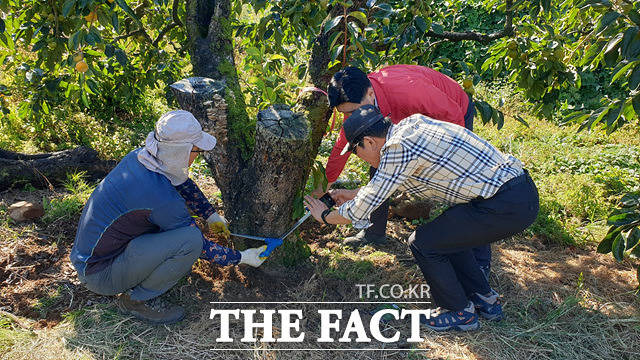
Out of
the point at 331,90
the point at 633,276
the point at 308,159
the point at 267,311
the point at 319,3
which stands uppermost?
the point at 319,3

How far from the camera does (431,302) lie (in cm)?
260

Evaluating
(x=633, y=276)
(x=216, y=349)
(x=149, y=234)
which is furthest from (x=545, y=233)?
(x=149, y=234)

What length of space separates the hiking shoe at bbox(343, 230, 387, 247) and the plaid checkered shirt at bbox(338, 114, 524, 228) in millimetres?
1091

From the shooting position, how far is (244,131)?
8.56 ft

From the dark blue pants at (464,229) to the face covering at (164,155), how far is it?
121 centimetres

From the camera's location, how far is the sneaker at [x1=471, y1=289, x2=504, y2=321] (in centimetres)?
246

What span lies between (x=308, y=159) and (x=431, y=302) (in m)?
1.11

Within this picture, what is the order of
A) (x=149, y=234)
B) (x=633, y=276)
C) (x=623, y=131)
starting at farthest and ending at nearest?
1. (x=623, y=131)
2. (x=633, y=276)
3. (x=149, y=234)

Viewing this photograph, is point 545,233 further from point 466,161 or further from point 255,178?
point 255,178

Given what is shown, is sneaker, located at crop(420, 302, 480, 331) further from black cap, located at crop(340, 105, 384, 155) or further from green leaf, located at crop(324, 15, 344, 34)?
green leaf, located at crop(324, 15, 344, 34)

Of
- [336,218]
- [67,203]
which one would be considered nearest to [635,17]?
[336,218]

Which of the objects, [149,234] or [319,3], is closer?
[149,234]

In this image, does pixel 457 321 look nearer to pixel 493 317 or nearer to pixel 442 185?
pixel 493 317

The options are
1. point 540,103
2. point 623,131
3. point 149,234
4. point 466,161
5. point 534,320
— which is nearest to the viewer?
point 466,161
